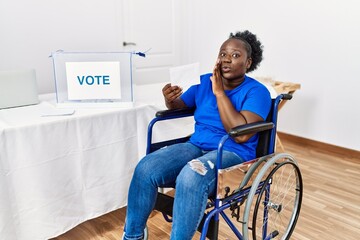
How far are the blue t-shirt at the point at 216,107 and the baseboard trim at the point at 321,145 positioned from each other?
181 cm

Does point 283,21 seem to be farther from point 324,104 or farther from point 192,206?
point 192,206

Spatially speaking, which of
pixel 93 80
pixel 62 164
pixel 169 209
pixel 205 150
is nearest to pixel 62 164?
pixel 62 164

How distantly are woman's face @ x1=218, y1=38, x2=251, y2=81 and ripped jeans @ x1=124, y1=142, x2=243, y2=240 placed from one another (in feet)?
1.17

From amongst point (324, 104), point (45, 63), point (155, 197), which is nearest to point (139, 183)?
point (155, 197)

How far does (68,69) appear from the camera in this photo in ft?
5.74

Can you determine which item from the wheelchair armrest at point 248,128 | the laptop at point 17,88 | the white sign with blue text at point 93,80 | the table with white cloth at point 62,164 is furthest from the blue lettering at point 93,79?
the wheelchair armrest at point 248,128

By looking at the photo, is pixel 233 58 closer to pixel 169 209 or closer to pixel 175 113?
pixel 175 113

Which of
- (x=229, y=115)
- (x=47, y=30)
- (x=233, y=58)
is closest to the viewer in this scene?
(x=229, y=115)

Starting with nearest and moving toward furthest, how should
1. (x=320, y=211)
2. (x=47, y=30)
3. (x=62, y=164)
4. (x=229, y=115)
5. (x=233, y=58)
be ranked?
(x=229, y=115) < (x=233, y=58) < (x=62, y=164) < (x=320, y=211) < (x=47, y=30)

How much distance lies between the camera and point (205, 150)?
1586 millimetres

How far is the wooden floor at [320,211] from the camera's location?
188 centimetres

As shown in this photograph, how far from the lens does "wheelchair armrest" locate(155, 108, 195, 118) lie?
5.29ft

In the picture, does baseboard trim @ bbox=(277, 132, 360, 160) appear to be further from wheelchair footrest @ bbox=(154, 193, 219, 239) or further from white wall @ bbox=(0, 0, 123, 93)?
wheelchair footrest @ bbox=(154, 193, 219, 239)

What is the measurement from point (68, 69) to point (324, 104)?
7.39ft
